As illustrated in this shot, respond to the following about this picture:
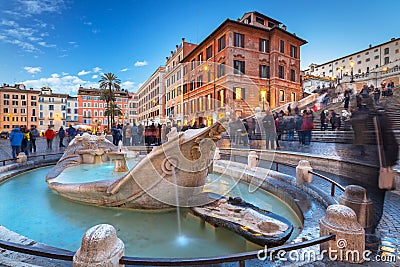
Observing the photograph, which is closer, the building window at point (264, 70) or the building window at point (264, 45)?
the building window at point (264, 70)

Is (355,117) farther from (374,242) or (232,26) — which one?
(232,26)

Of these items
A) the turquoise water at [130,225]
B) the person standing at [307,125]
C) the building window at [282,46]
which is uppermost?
the building window at [282,46]

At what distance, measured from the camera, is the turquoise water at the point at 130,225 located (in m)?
3.23

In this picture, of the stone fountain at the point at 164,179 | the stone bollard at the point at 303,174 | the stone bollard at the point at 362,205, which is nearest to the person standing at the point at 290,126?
the stone bollard at the point at 303,174

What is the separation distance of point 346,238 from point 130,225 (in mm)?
3354

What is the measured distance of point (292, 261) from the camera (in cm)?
238

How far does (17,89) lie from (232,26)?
71804 millimetres

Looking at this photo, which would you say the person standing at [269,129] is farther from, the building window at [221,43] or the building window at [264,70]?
the building window at [264,70]

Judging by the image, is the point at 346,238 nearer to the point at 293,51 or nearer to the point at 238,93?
the point at 238,93

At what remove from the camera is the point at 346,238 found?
228cm

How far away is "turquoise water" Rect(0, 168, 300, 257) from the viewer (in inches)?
127

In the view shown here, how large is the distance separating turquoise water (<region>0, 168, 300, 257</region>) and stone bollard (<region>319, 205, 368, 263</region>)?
1.12m

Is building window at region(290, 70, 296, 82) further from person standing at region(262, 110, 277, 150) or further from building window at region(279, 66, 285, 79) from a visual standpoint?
person standing at region(262, 110, 277, 150)

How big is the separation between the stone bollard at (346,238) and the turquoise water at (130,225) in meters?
1.12
